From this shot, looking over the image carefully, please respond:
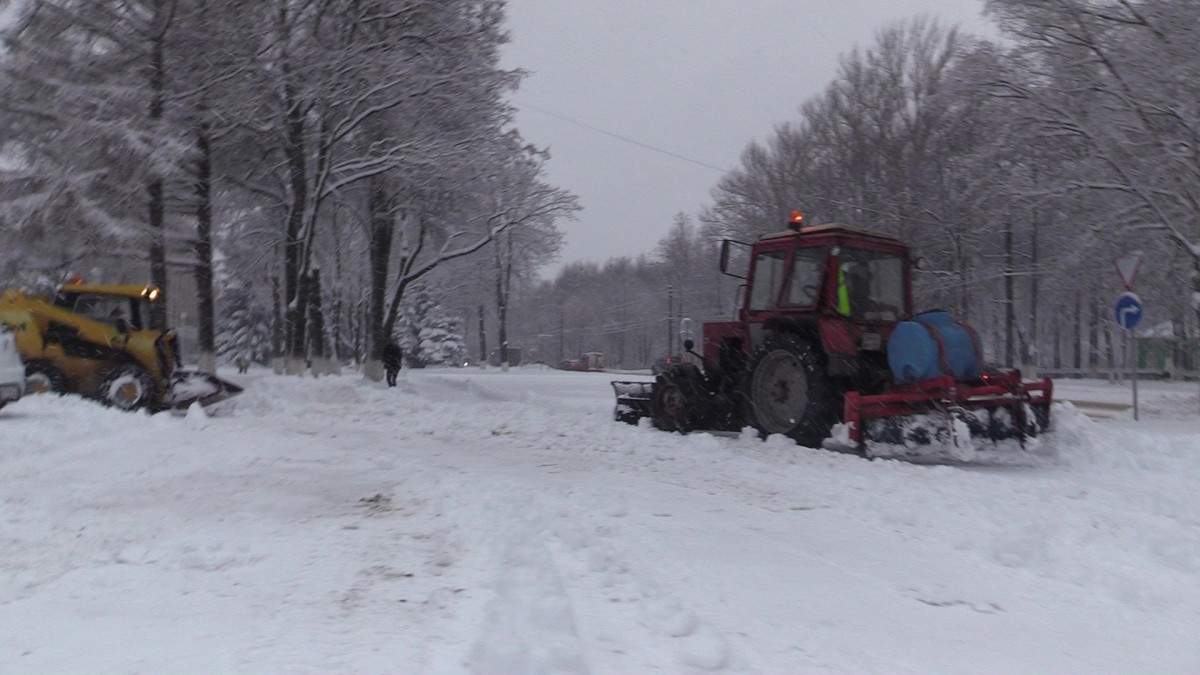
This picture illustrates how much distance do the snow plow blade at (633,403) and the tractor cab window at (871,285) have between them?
3.94 m

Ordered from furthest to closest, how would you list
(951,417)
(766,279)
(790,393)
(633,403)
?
1. (633,403)
2. (766,279)
3. (790,393)
4. (951,417)

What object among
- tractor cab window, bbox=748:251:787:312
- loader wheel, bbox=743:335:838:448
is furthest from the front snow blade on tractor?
tractor cab window, bbox=748:251:787:312

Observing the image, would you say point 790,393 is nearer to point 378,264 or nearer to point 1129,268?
point 1129,268

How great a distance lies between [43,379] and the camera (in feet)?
53.1

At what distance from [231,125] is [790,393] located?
15669 millimetres

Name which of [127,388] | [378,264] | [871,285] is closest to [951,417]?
[871,285]

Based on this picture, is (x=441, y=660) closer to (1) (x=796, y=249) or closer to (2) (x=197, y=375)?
(1) (x=796, y=249)

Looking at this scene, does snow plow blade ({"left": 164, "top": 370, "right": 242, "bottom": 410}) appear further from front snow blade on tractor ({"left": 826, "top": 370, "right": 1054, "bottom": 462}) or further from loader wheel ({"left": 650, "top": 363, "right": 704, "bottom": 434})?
Answer: front snow blade on tractor ({"left": 826, "top": 370, "right": 1054, "bottom": 462})

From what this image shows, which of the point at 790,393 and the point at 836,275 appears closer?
the point at 836,275

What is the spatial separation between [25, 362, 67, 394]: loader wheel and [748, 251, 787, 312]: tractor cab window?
38.7 feet

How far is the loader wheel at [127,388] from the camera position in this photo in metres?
16.3

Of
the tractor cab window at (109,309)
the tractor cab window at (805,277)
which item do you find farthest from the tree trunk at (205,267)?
the tractor cab window at (805,277)

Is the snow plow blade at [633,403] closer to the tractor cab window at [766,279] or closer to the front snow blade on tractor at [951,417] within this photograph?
the tractor cab window at [766,279]

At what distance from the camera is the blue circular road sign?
47.9ft
